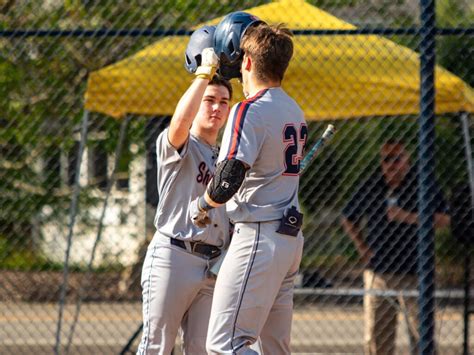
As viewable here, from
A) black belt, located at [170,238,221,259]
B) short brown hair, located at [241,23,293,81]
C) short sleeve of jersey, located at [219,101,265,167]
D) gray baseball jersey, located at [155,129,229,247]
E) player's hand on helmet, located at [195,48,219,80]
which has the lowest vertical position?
black belt, located at [170,238,221,259]

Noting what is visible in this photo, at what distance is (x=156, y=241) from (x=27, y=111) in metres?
6.04

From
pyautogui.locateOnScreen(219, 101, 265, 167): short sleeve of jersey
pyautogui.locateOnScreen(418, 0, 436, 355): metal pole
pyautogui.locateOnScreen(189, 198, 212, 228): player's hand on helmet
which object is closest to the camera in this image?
pyautogui.locateOnScreen(219, 101, 265, 167): short sleeve of jersey

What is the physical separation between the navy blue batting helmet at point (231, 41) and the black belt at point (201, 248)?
89cm

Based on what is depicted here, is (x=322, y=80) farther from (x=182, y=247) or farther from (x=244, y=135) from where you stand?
(x=244, y=135)

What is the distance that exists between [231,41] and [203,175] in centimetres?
76

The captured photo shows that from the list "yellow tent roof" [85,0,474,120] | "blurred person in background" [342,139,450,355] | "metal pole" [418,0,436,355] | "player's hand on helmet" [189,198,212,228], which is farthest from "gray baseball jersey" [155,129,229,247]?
"blurred person in background" [342,139,450,355]

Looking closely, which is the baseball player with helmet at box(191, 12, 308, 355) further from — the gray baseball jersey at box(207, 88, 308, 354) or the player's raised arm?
the player's raised arm

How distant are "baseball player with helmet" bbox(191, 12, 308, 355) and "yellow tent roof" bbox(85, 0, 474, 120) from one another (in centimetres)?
296

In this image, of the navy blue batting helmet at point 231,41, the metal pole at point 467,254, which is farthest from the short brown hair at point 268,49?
the metal pole at point 467,254

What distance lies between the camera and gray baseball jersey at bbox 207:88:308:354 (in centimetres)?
425

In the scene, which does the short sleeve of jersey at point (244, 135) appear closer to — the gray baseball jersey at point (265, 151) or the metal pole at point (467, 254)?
the gray baseball jersey at point (265, 151)

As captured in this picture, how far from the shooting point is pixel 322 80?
7410mm

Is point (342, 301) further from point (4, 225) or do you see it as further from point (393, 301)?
point (393, 301)

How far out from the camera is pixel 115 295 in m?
12.4
